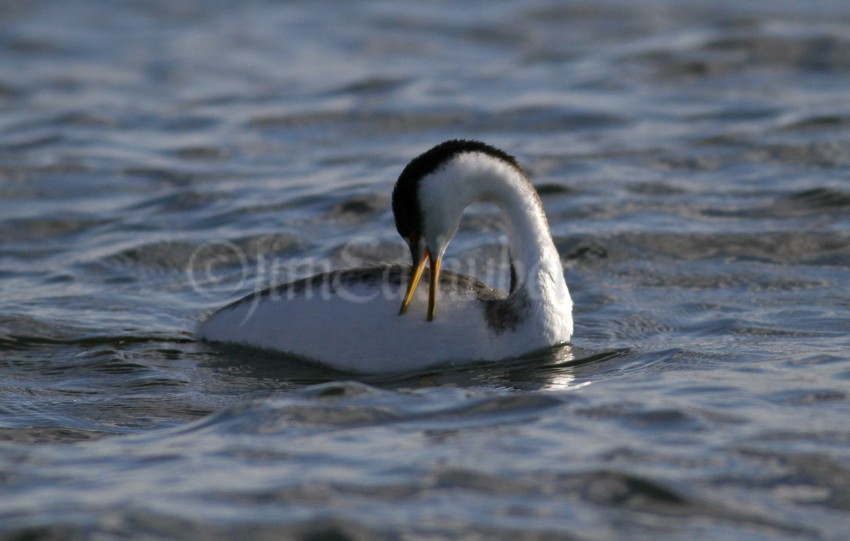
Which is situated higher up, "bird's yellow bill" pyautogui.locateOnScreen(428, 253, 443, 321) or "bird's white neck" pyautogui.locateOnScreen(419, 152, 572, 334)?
"bird's white neck" pyautogui.locateOnScreen(419, 152, 572, 334)

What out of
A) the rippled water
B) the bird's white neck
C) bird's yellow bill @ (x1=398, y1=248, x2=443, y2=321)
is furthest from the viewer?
bird's yellow bill @ (x1=398, y1=248, x2=443, y2=321)

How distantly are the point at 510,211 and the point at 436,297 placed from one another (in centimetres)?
68

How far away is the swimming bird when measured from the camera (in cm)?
739

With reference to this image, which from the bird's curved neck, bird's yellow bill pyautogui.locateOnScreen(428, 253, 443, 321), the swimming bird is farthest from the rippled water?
the bird's curved neck

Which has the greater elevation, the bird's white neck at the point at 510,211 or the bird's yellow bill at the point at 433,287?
the bird's white neck at the point at 510,211

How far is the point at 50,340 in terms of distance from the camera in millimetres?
8531

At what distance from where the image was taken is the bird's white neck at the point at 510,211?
7.36m

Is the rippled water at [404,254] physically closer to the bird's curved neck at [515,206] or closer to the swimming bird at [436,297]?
the swimming bird at [436,297]

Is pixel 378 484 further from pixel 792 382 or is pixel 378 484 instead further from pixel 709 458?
pixel 792 382

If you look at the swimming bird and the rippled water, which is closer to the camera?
the rippled water

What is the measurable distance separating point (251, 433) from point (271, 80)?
1073 centimetres

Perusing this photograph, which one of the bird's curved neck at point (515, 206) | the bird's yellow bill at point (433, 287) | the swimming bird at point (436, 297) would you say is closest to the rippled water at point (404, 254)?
the swimming bird at point (436, 297)

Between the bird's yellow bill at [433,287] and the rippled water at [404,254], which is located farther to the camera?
the bird's yellow bill at [433,287]

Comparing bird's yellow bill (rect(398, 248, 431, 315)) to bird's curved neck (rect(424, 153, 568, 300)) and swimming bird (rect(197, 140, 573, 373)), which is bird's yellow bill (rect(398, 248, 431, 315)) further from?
bird's curved neck (rect(424, 153, 568, 300))
